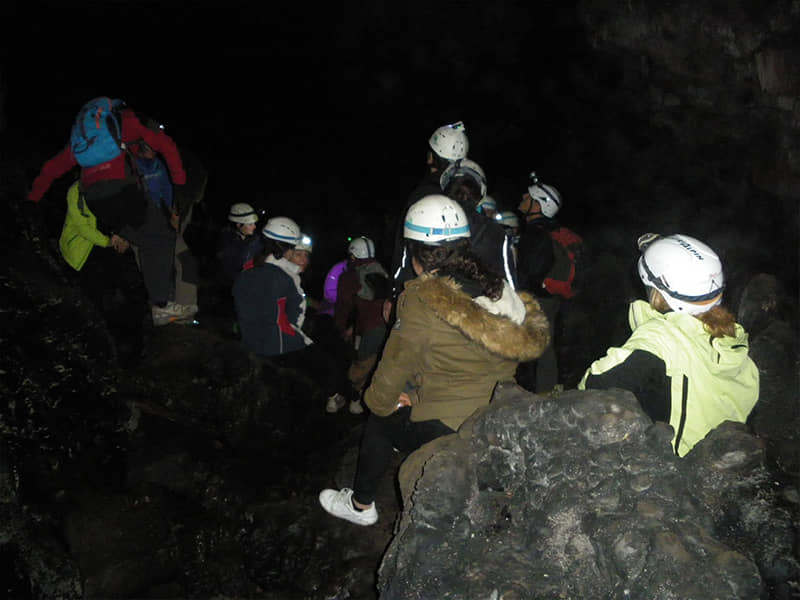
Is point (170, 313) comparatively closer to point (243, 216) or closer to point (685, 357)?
point (243, 216)

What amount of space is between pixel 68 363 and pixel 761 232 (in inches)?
317

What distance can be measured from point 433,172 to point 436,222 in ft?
5.19

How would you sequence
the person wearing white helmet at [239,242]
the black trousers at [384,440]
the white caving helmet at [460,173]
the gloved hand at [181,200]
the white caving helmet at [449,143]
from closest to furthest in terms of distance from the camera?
the black trousers at [384,440]
the white caving helmet at [460,173]
the white caving helmet at [449,143]
the gloved hand at [181,200]
the person wearing white helmet at [239,242]

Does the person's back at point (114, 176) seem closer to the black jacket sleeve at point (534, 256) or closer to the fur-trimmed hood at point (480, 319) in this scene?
the fur-trimmed hood at point (480, 319)

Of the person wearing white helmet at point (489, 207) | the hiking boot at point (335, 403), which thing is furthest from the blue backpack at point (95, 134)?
the person wearing white helmet at point (489, 207)

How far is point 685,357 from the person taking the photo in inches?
95.7

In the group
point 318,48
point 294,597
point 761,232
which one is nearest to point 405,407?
point 294,597

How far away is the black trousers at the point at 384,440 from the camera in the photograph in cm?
324

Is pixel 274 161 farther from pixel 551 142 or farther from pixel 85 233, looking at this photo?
pixel 85 233

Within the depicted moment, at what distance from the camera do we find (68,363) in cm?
455

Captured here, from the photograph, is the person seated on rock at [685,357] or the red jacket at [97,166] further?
the red jacket at [97,166]

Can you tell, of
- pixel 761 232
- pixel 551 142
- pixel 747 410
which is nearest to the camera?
pixel 747 410

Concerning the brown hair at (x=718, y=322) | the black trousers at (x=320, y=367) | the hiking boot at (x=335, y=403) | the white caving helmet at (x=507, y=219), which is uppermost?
the brown hair at (x=718, y=322)

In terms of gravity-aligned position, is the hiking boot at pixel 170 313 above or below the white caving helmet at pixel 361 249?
below
